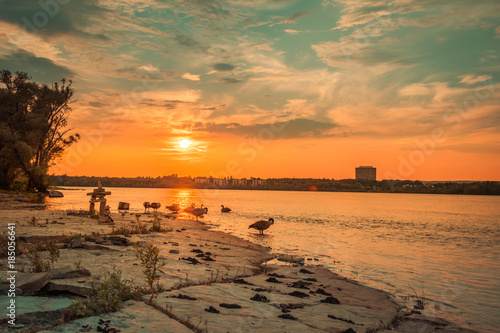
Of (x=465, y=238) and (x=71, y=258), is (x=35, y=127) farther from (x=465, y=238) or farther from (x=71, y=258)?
(x=465, y=238)

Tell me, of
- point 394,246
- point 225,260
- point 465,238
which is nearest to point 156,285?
point 225,260

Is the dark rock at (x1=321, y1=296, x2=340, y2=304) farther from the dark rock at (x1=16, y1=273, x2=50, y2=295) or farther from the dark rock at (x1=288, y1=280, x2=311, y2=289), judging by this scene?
the dark rock at (x1=16, y1=273, x2=50, y2=295)

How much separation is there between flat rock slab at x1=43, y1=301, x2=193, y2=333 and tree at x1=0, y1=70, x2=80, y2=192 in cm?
5524

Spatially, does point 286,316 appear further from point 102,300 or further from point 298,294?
point 102,300

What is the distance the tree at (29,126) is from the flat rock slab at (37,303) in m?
53.8

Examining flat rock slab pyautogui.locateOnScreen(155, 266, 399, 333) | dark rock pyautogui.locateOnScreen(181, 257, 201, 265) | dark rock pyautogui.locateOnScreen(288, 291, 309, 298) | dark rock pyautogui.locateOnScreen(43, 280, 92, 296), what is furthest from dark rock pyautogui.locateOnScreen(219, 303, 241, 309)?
dark rock pyautogui.locateOnScreen(181, 257, 201, 265)

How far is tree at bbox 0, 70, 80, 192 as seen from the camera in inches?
2096

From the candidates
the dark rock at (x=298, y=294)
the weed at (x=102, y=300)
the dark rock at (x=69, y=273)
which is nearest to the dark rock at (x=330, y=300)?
the dark rock at (x=298, y=294)

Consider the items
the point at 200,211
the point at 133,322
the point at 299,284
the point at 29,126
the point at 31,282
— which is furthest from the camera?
the point at 29,126

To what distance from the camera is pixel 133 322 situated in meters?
6.39

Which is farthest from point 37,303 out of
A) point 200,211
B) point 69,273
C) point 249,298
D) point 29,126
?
point 29,126

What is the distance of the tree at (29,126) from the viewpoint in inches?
2096

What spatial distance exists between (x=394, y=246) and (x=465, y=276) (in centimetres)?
1001

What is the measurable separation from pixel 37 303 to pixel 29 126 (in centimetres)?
6080
